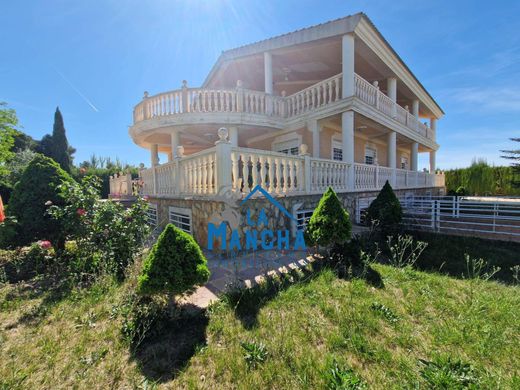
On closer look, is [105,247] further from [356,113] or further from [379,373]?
[356,113]

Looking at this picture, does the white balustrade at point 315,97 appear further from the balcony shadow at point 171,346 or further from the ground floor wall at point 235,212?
the balcony shadow at point 171,346

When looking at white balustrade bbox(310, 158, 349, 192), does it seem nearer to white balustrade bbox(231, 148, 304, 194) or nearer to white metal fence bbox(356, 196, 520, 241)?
white balustrade bbox(231, 148, 304, 194)

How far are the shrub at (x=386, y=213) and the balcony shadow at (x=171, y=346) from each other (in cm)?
520

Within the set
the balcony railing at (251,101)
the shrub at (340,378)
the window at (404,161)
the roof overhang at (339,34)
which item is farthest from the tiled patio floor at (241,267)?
the window at (404,161)

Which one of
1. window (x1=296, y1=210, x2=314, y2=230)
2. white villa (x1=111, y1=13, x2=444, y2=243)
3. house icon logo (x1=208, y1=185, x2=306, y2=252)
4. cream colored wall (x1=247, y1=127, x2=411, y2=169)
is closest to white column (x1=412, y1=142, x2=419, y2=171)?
white villa (x1=111, y1=13, x2=444, y2=243)

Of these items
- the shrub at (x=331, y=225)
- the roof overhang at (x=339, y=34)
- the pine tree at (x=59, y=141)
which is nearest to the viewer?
the shrub at (x=331, y=225)

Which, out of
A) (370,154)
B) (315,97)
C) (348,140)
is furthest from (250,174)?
(370,154)

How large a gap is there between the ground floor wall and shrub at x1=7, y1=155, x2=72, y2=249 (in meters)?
2.72

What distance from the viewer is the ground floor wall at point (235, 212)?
487 cm

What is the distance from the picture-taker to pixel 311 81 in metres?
11.6

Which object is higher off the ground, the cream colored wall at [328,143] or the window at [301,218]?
the cream colored wall at [328,143]

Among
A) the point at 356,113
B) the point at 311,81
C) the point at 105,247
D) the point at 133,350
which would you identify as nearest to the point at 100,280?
the point at 105,247

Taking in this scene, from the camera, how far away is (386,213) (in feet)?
20.2

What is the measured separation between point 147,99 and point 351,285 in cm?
986
